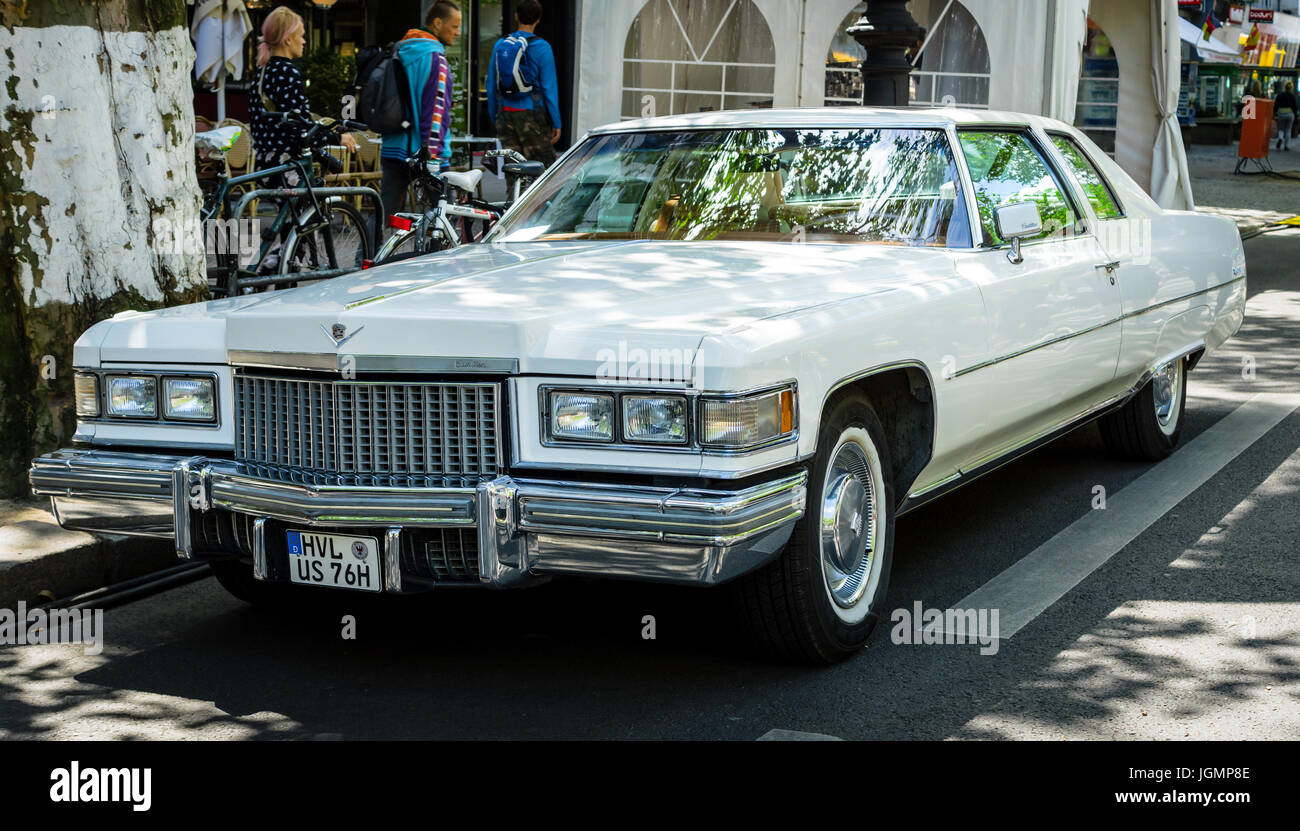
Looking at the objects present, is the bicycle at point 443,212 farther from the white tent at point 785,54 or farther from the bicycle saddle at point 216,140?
the white tent at point 785,54

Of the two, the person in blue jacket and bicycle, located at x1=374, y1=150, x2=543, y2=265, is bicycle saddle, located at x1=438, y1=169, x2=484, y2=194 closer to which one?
bicycle, located at x1=374, y1=150, x2=543, y2=265

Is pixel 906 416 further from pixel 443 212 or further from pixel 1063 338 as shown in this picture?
pixel 443 212

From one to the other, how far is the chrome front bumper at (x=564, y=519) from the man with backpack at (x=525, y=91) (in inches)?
372

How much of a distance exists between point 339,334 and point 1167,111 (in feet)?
48.9

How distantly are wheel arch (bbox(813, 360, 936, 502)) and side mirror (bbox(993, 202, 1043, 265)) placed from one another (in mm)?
762

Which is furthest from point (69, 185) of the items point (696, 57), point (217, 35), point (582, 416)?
point (696, 57)

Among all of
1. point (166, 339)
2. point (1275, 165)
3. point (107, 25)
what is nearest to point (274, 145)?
point (107, 25)

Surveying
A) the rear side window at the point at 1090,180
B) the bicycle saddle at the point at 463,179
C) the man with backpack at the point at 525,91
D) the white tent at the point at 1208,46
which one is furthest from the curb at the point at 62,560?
the white tent at the point at 1208,46

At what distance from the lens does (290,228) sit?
9.78 m

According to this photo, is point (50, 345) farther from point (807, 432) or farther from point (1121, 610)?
point (1121, 610)

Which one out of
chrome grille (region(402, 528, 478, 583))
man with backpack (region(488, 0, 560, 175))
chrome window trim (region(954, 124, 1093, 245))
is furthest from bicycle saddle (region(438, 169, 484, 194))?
chrome grille (region(402, 528, 478, 583))

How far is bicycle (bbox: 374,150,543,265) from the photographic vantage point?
8664mm

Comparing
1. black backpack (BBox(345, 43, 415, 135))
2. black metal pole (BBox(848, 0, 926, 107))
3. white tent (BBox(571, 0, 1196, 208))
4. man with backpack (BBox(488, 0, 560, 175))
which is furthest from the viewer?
white tent (BBox(571, 0, 1196, 208))

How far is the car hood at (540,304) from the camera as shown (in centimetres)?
389
